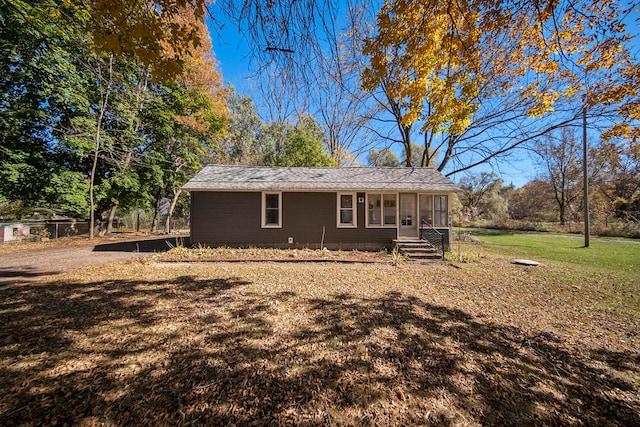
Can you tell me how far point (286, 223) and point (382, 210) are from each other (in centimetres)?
462

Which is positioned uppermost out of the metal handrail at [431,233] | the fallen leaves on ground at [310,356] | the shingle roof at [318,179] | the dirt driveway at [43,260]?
the shingle roof at [318,179]

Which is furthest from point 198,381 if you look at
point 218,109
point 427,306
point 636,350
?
point 218,109

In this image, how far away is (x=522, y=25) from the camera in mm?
4750

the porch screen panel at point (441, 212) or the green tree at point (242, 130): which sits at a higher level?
the green tree at point (242, 130)

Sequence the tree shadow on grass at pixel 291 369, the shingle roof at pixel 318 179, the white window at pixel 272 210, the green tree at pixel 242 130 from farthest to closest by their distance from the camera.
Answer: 1. the green tree at pixel 242 130
2. the white window at pixel 272 210
3. the shingle roof at pixel 318 179
4. the tree shadow on grass at pixel 291 369

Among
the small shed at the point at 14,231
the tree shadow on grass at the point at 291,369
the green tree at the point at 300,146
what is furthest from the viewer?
the green tree at the point at 300,146

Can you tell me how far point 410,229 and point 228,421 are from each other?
35.8 feet

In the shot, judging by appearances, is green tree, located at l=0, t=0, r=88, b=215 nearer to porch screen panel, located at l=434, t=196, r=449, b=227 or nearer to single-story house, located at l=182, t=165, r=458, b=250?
single-story house, located at l=182, t=165, r=458, b=250

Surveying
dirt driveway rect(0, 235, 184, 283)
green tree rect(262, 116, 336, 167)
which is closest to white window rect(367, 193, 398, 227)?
green tree rect(262, 116, 336, 167)

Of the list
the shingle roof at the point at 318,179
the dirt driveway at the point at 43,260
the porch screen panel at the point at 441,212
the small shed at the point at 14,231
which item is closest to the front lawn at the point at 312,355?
the dirt driveway at the point at 43,260

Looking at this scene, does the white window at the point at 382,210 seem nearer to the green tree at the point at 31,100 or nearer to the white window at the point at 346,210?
the white window at the point at 346,210

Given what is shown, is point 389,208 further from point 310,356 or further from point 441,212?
point 310,356

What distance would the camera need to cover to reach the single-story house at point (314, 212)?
11094 millimetres

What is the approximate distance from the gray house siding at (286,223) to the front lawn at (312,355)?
209 inches
